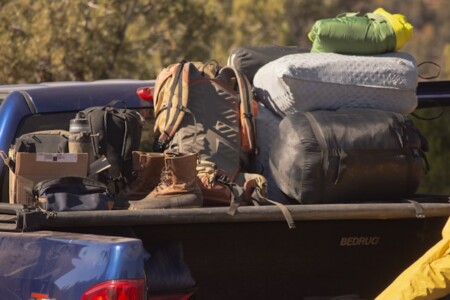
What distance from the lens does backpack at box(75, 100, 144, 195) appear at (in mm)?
4398

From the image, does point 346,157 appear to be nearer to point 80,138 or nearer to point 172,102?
point 172,102

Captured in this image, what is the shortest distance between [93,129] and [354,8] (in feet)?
97.2

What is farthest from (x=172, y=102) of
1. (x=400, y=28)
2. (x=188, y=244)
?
(x=400, y=28)

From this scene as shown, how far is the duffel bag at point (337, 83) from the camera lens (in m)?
4.70

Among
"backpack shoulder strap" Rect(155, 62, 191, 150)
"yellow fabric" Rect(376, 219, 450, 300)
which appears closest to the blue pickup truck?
"backpack shoulder strap" Rect(155, 62, 191, 150)

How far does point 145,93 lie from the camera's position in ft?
16.3

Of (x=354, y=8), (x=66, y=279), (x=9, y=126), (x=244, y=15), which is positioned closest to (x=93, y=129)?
(x=9, y=126)

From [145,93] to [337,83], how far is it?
2.87 feet

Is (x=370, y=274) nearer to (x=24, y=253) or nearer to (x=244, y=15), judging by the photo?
(x=24, y=253)

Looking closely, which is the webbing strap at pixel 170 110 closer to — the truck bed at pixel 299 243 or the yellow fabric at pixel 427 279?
the truck bed at pixel 299 243

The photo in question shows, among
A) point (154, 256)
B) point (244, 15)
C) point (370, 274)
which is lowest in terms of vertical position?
point (244, 15)

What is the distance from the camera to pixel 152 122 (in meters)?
5.07

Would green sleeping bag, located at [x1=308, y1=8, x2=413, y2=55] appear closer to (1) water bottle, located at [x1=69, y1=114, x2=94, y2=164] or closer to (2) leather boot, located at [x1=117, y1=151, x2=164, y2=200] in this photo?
(2) leather boot, located at [x1=117, y1=151, x2=164, y2=200]

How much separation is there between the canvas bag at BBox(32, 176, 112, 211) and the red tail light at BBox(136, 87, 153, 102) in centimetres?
99
